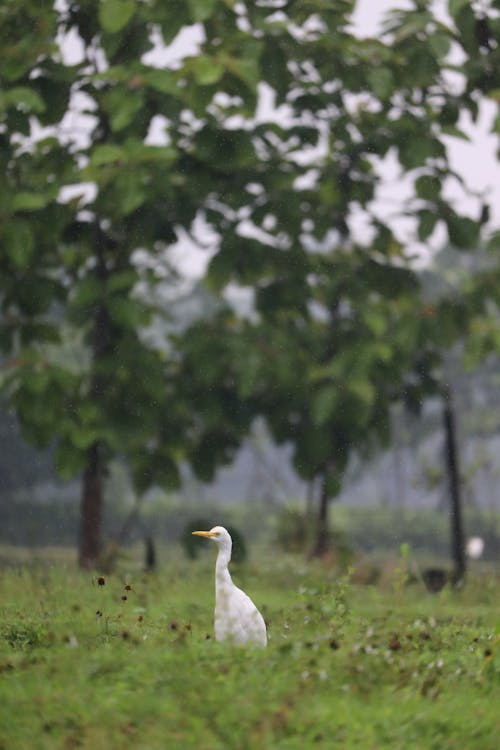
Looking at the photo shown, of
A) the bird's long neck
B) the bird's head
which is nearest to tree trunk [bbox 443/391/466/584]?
the bird's head

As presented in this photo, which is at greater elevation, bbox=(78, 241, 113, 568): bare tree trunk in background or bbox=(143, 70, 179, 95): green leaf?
bbox=(143, 70, 179, 95): green leaf

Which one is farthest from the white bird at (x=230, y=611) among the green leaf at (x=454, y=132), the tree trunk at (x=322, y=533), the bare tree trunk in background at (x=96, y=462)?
the tree trunk at (x=322, y=533)

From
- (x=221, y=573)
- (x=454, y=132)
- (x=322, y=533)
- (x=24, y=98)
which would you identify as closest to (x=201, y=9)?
(x=24, y=98)

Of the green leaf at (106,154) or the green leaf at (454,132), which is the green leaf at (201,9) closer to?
the green leaf at (106,154)

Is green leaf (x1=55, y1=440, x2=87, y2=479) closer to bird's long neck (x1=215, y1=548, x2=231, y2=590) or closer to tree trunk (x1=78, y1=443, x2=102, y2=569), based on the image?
tree trunk (x1=78, y1=443, x2=102, y2=569)

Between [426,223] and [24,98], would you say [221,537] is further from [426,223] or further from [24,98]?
[426,223]

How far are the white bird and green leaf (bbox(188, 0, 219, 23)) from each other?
486cm

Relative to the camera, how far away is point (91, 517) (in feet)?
39.2

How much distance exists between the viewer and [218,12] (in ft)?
33.7

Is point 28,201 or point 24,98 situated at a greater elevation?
point 24,98

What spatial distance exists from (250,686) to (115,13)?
639cm

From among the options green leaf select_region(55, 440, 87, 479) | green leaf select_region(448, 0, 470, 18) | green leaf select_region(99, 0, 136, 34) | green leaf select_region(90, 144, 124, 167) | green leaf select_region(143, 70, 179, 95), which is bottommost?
green leaf select_region(55, 440, 87, 479)

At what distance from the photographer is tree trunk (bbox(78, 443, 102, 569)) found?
39.0ft

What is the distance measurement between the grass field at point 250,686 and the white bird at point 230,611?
12cm
